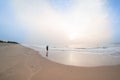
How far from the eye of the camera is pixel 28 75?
10312mm

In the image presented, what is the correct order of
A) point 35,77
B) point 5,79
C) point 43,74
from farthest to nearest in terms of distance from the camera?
point 43,74 < point 35,77 < point 5,79

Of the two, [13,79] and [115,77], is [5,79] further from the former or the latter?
[115,77]

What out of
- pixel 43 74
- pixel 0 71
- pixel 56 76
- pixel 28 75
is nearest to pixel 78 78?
pixel 56 76

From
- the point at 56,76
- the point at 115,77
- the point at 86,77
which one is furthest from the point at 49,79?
the point at 115,77

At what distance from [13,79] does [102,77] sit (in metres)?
5.96

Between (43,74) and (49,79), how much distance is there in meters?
1.13

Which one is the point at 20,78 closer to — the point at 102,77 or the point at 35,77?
the point at 35,77

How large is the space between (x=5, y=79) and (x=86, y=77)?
531 cm

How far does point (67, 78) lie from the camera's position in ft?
32.4

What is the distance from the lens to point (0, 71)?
35.1ft

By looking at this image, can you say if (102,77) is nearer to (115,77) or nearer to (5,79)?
(115,77)

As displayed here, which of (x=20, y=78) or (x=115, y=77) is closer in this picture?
(x=20, y=78)

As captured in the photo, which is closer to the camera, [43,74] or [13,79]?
[13,79]

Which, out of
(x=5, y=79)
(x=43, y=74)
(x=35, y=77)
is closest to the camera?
(x=5, y=79)
